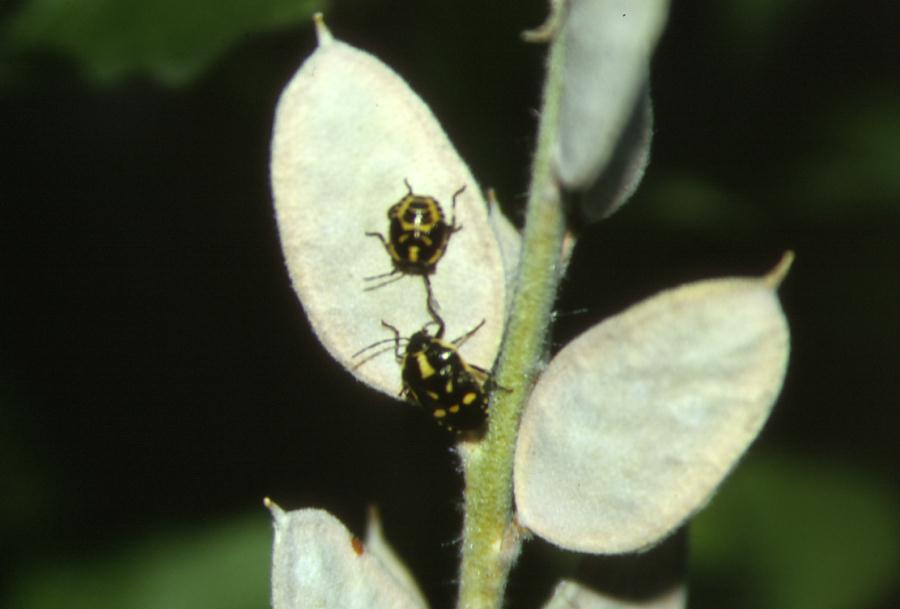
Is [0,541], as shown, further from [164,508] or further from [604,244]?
[604,244]

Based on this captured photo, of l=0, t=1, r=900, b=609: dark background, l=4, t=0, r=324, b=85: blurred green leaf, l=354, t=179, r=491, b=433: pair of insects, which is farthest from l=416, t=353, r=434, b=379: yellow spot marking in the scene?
l=0, t=1, r=900, b=609: dark background

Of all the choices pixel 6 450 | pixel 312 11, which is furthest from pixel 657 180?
pixel 6 450

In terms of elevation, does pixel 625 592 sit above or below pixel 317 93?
below

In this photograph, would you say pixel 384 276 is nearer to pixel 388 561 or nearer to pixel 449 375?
pixel 449 375

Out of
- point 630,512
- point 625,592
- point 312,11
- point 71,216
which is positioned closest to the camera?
point 630,512

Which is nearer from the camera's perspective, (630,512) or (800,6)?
(630,512)

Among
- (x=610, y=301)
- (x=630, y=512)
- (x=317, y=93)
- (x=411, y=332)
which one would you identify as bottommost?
(x=610, y=301)

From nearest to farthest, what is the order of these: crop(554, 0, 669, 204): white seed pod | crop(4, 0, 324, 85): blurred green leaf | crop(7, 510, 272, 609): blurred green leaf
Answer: crop(554, 0, 669, 204): white seed pod
crop(4, 0, 324, 85): blurred green leaf
crop(7, 510, 272, 609): blurred green leaf

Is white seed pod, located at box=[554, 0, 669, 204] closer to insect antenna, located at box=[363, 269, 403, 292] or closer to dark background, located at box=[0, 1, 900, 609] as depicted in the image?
insect antenna, located at box=[363, 269, 403, 292]
